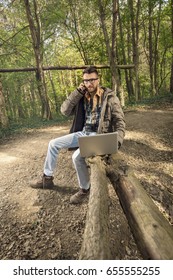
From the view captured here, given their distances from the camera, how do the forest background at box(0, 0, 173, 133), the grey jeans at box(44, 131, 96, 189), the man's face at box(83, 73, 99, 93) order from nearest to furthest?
the man's face at box(83, 73, 99, 93) < the grey jeans at box(44, 131, 96, 189) < the forest background at box(0, 0, 173, 133)

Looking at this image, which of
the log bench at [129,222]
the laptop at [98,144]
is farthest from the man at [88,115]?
the log bench at [129,222]

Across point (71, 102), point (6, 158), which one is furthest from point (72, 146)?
point (6, 158)

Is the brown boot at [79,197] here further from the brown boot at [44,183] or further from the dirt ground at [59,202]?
the brown boot at [44,183]

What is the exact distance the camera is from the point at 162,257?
55.1 inches

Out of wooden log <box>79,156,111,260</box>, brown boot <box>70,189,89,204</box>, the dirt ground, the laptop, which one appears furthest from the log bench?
brown boot <box>70,189,89,204</box>

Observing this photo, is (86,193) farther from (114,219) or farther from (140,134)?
(140,134)

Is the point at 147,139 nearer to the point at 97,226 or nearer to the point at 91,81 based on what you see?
the point at 91,81

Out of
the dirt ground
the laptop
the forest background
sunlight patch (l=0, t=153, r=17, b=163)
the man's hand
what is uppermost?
the forest background

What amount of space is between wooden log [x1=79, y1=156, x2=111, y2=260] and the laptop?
1.63ft

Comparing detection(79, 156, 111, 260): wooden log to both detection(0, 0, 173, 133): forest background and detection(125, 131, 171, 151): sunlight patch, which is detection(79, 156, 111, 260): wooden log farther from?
detection(0, 0, 173, 133): forest background

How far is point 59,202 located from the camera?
3939 millimetres

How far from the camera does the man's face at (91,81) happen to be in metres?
3.42

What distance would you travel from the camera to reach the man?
355 centimetres

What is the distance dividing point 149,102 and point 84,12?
8.72 metres
